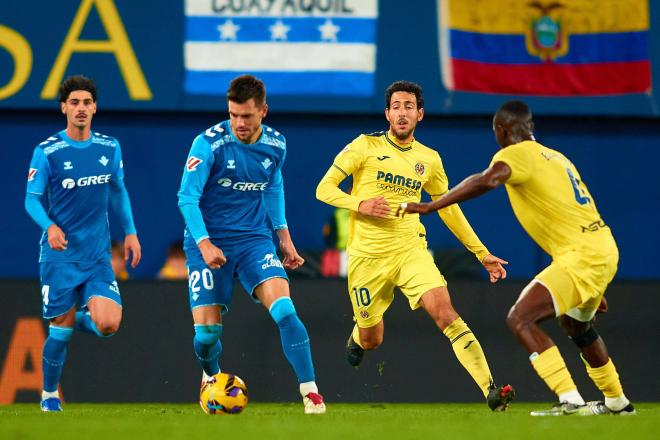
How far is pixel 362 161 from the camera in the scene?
8.50 meters

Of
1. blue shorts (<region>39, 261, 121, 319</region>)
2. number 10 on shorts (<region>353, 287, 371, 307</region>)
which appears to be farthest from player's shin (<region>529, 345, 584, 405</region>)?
blue shorts (<region>39, 261, 121, 319</region>)

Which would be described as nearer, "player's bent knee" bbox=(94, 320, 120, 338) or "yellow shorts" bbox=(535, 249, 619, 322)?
"yellow shorts" bbox=(535, 249, 619, 322)

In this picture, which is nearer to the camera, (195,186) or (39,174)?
(195,186)

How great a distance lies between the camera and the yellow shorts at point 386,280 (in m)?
8.15

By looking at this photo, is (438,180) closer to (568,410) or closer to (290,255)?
(290,255)

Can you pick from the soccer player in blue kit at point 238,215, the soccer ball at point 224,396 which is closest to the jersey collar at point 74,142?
the soccer player in blue kit at point 238,215

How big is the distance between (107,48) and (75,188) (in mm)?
5168

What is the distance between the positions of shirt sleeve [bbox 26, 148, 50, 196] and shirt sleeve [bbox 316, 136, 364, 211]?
181 cm

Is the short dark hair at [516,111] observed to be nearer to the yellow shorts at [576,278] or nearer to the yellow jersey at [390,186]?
the yellow shorts at [576,278]

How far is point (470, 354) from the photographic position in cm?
776

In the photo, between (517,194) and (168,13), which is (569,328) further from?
(168,13)

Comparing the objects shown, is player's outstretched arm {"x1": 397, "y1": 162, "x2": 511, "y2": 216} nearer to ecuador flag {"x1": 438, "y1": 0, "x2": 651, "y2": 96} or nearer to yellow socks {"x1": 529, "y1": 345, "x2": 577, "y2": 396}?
yellow socks {"x1": 529, "y1": 345, "x2": 577, "y2": 396}

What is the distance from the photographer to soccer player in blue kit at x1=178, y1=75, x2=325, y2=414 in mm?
7352

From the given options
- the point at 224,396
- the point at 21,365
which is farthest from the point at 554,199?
the point at 21,365
